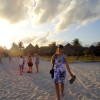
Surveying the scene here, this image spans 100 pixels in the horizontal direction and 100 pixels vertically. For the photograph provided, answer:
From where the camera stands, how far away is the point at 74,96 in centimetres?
702

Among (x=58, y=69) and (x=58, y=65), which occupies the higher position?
(x=58, y=65)

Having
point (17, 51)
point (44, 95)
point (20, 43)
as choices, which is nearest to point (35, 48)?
point (17, 51)

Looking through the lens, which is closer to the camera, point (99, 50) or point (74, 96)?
point (74, 96)

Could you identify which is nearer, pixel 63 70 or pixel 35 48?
pixel 63 70

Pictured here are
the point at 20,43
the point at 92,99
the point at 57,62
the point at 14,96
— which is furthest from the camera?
the point at 20,43

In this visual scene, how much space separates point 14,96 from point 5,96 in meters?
0.34

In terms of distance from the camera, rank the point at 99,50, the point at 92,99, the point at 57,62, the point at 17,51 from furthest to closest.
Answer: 1. the point at 17,51
2. the point at 99,50
3. the point at 92,99
4. the point at 57,62

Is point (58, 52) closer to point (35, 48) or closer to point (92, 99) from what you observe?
point (92, 99)

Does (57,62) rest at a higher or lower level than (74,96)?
higher

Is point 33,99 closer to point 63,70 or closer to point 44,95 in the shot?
point 44,95

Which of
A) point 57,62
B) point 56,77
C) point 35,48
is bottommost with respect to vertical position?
point 56,77

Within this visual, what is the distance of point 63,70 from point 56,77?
1.04 ft

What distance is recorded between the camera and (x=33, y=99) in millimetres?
6551

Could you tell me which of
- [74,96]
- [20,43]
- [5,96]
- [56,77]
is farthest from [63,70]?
[20,43]
